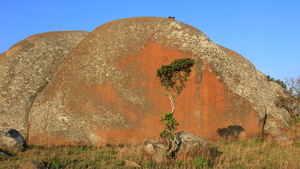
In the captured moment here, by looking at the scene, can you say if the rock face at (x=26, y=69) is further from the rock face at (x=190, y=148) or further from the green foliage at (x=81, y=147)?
the rock face at (x=190, y=148)

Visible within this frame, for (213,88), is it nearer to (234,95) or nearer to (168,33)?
(234,95)

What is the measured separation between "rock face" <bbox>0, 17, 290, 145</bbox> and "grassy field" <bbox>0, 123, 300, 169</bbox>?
91 centimetres

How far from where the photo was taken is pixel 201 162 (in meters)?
8.59

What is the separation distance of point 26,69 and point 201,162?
10.2 meters

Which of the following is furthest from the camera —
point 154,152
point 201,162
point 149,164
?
point 154,152

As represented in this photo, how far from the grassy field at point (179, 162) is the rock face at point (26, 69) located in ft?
8.30

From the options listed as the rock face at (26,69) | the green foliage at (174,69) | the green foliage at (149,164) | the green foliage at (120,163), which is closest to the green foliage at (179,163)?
the green foliage at (149,164)

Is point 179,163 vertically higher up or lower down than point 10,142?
higher up

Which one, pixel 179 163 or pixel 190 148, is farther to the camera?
pixel 190 148

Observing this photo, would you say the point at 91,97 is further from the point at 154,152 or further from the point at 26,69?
the point at 154,152

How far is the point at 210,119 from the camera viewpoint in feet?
41.8

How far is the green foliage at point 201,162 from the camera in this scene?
27.7 feet

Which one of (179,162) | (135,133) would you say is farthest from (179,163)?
(135,133)

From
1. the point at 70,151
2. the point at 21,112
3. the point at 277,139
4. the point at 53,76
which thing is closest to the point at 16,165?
the point at 70,151
